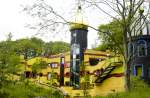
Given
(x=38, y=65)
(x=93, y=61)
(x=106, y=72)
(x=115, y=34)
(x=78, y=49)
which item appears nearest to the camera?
(x=115, y=34)

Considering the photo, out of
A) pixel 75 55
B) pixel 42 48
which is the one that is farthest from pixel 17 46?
pixel 75 55

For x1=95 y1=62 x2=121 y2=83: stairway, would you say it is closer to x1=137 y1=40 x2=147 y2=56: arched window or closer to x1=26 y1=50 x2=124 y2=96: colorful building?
x1=26 y1=50 x2=124 y2=96: colorful building

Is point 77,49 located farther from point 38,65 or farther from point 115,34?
point 115,34

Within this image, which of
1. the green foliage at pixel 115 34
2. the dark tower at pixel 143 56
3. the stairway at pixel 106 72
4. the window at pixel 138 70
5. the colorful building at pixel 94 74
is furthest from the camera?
the stairway at pixel 106 72

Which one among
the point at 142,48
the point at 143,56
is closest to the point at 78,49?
the point at 142,48

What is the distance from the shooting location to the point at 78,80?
4466cm

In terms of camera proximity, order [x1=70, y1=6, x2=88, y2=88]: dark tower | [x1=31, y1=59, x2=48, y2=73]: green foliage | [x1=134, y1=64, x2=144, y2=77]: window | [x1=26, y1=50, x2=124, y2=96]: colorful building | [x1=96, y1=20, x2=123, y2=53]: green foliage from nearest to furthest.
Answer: [x1=96, y1=20, x2=123, y2=53]: green foliage
[x1=134, y1=64, x2=144, y2=77]: window
[x1=26, y1=50, x2=124, y2=96]: colorful building
[x1=70, y1=6, x2=88, y2=88]: dark tower
[x1=31, y1=59, x2=48, y2=73]: green foliage

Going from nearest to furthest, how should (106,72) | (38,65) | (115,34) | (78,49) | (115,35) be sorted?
(115,35), (115,34), (106,72), (78,49), (38,65)

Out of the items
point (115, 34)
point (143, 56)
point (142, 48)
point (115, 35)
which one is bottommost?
point (143, 56)

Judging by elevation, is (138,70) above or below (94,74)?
above

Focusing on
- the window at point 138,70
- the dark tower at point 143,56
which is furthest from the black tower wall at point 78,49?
the dark tower at point 143,56

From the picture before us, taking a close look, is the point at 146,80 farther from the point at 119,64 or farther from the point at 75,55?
the point at 75,55

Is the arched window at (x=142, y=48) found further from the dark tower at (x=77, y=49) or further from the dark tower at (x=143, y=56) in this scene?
the dark tower at (x=77, y=49)

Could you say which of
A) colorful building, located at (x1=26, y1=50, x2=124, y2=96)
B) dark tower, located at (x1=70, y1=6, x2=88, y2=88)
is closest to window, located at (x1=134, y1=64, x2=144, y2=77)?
colorful building, located at (x1=26, y1=50, x2=124, y2=96)
